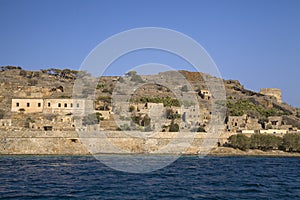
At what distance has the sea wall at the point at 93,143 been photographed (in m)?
43.2

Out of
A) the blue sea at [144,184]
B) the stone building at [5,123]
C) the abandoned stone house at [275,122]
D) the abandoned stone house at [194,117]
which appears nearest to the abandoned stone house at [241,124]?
the abandoned stone house at [275,122]

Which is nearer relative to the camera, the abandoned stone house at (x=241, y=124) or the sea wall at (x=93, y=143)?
the sea wall at (x=93, y=143)

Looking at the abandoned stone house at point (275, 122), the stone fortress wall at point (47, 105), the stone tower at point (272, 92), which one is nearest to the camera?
the stone fortress wall at point (47, 105)

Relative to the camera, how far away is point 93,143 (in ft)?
146

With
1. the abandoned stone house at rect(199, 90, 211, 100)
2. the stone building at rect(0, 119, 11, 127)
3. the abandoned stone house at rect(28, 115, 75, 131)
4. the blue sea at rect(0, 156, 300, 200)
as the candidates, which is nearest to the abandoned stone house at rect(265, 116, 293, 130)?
the abandoned stone house at rect(199, 90, 211, 100)

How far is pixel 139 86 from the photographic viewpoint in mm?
100188

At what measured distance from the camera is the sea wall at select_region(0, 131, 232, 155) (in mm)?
43250

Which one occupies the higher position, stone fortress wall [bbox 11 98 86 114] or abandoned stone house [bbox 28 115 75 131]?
stone fortress wall [bbox 11 98 86 114]

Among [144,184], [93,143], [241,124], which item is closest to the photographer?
[144,184]

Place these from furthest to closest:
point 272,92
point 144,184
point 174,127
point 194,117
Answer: point 272,92 → point 194,117 → point 174,127 → point 144,184

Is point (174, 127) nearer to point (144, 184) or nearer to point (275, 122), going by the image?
point (275, 122)

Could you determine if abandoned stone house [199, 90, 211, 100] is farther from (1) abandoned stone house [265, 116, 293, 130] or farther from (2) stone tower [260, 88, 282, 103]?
(2) stone tower [260, 88, 282, 103]

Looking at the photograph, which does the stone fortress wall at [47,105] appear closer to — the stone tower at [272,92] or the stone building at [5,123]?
the stone building at [5,123]

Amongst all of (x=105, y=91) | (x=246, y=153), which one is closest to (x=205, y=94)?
(x=105, y=91)
